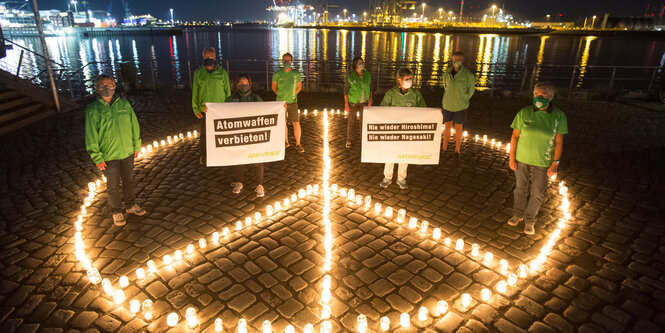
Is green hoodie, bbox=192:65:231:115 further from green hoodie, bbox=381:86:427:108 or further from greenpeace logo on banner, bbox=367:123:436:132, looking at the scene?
green hoodie, bbox=381:86:427:108

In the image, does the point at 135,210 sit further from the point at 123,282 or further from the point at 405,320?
the point at 405,320

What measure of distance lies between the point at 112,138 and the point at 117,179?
698mm

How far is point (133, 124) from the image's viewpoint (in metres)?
5.46

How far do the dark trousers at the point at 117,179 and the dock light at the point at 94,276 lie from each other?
55.7 inches

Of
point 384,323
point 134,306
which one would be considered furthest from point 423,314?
point 134,306

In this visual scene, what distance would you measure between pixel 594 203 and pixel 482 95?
12.4 m

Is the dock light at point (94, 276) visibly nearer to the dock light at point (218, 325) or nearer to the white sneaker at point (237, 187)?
the dock light at point (218, 325)

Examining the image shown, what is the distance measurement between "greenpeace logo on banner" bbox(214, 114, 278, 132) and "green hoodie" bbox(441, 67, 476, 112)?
391 centimetres

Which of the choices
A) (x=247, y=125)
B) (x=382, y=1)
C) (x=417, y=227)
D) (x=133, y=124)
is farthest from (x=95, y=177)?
(x=382, y=1)

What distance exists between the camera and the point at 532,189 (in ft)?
17.4

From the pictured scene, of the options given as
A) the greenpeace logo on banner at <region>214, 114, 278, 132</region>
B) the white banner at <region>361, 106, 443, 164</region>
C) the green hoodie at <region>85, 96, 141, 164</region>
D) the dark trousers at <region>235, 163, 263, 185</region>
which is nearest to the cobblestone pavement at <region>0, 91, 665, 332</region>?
the dark trousers at <region>235, 163, 263, 185</region>

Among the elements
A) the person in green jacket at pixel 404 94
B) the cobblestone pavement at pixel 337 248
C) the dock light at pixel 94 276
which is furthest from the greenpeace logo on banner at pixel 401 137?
the dock light at pixel 94 276

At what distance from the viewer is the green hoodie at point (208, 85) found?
7.12 m

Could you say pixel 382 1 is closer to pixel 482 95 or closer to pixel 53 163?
pixel 482 95
